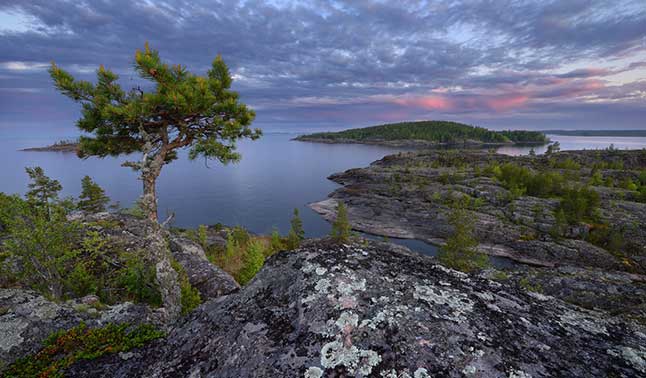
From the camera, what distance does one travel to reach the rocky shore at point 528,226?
29.6 meters

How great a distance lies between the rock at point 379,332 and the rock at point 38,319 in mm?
2485

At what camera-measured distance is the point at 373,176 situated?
10062 cm

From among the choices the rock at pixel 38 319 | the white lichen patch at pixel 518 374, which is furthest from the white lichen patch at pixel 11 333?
the white lichen patch at pixel 518 374

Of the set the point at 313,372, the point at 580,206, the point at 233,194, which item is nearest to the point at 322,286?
the point at 313,372

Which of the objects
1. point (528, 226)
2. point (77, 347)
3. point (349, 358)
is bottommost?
point (528, 226)

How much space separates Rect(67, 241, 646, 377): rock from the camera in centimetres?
306

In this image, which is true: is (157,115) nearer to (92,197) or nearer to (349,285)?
(349,285)

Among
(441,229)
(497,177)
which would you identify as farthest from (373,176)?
(441,229)

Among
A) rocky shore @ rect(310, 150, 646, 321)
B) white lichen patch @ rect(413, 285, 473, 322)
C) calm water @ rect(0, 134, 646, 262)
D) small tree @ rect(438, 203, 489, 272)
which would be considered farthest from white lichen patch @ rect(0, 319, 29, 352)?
calm water @ rect(0, 134, 646, 262)

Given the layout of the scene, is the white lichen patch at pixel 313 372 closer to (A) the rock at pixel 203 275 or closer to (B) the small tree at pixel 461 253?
(A) the rock at pixel 203 275

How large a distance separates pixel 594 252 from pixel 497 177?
46752mm

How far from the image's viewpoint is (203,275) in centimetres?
1465

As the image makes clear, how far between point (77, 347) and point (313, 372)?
5118 millimetres

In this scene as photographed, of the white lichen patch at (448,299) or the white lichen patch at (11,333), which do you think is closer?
the white lichen patch at (448,299)
